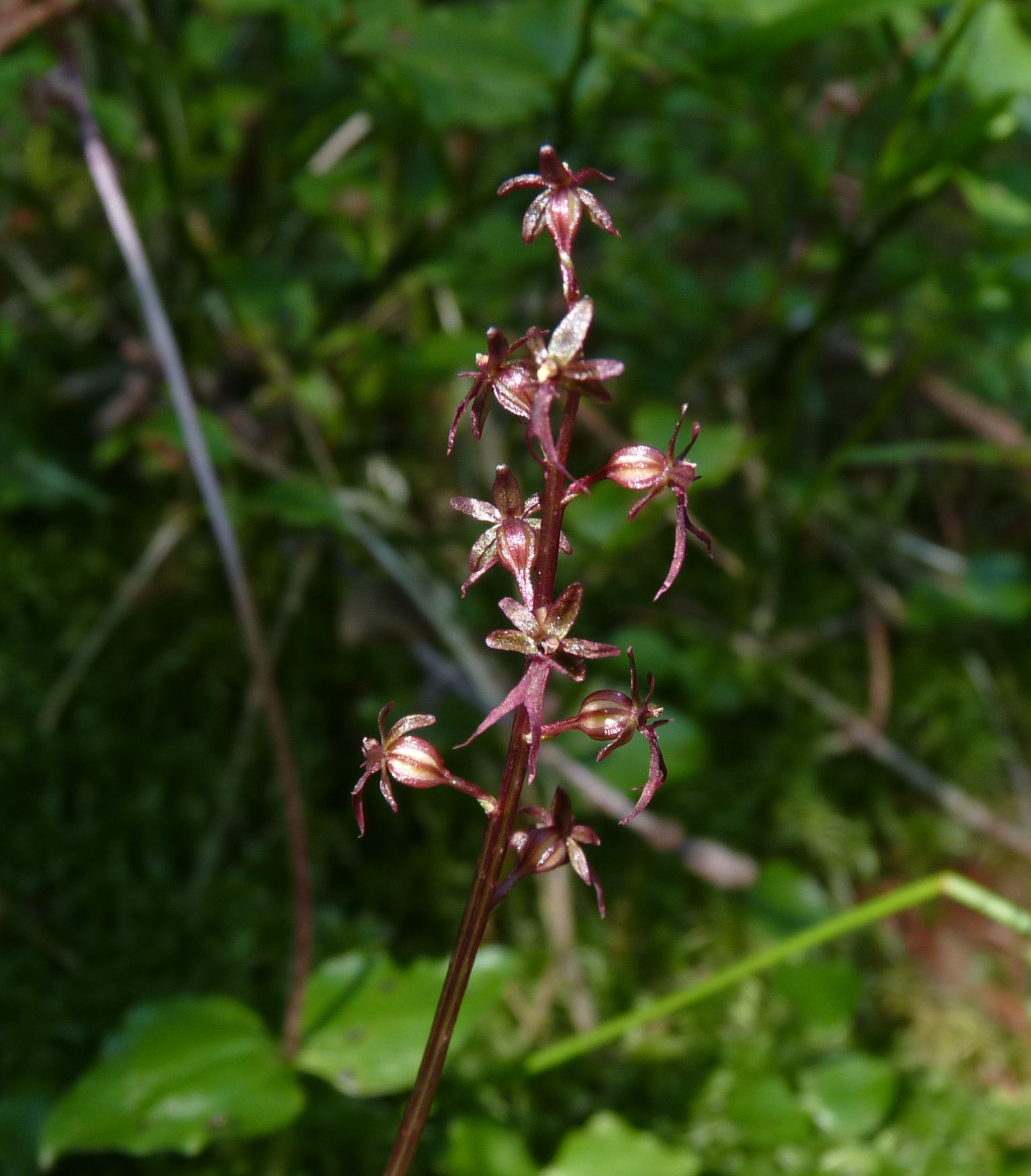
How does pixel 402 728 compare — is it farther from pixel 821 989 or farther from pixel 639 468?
pixel 821 989

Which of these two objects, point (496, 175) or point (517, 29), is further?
point (496, 175)

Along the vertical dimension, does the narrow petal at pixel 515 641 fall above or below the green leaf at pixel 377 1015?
above

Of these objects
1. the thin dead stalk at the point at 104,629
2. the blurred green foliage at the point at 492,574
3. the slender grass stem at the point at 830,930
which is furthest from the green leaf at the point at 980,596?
the thin dead stalk at the point at 104,629

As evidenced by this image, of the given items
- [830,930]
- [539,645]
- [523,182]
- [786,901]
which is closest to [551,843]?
[539,645]

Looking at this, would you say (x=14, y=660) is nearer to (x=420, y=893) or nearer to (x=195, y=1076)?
(x=420, y=893)

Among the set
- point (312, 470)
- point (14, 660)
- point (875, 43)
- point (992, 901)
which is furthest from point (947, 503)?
point (14, 660)

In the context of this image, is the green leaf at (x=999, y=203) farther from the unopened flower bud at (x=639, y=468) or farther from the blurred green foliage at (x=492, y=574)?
the unopened flower bud at (x=639, y=468)
